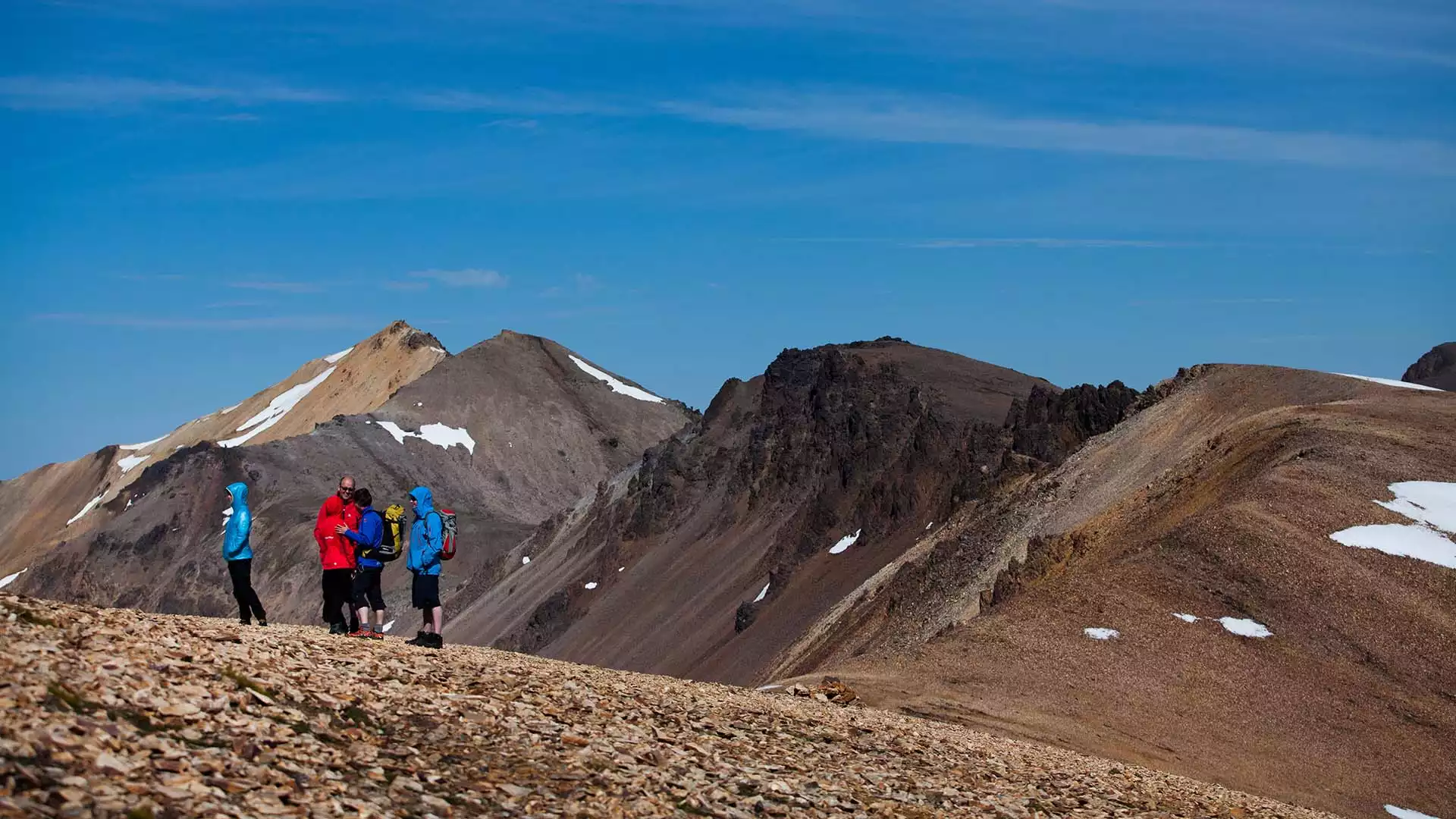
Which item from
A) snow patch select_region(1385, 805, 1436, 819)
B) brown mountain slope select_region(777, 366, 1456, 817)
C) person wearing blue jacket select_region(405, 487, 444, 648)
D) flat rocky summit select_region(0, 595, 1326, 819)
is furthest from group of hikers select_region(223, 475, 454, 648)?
snow patch select_region(1385, 805, 1436, 819)

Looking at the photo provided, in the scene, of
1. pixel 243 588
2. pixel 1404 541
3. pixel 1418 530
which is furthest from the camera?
pixel 1418 530

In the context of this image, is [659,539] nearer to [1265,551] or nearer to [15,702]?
[1265,551]

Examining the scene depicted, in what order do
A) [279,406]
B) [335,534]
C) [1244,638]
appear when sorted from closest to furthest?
[335,534] < [1244,638] < [279,406]

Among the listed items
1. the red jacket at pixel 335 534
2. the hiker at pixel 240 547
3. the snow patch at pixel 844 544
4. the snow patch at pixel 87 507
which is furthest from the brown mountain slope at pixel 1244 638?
the snow patch at pixel 87 507

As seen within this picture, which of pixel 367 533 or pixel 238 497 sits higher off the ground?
pixel 238 497

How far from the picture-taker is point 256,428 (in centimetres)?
18738

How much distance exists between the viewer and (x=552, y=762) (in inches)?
542

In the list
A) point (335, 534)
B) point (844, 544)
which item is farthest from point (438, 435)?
point (335, 534)

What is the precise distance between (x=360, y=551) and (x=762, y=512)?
7036 centimetres

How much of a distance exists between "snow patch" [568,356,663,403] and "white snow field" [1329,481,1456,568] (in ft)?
482

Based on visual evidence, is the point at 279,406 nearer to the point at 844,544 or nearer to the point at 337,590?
the point at 844,544

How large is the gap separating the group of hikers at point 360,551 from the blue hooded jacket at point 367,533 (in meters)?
0.01

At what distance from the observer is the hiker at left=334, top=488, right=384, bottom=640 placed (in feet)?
66.1

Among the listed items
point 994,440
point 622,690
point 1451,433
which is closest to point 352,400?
point 994,440
